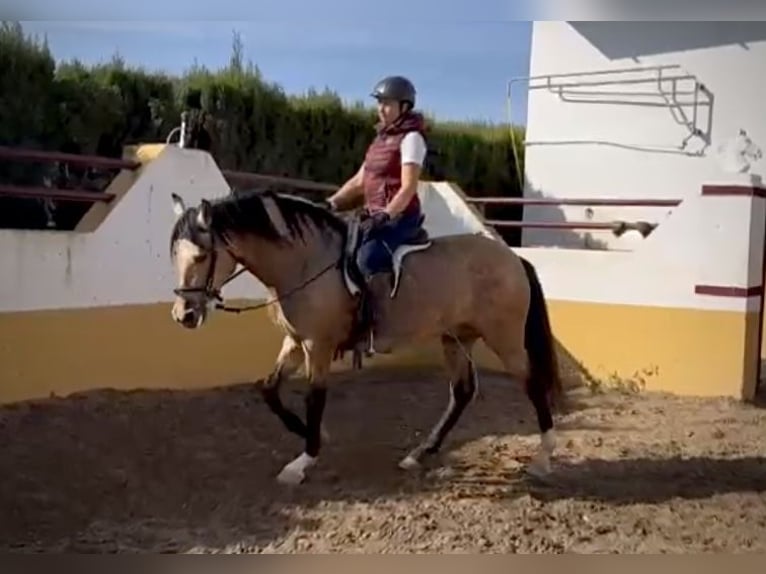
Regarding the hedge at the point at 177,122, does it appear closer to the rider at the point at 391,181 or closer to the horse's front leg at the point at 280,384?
the rider at the point at 391,181

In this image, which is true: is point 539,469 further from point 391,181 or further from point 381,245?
point 391,181

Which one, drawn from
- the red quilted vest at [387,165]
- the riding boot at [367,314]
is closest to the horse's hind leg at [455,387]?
the riding boot at [367,314]

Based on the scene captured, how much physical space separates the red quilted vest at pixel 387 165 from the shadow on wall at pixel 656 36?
76 centimetres

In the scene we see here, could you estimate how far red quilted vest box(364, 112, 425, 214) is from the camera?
266 cm

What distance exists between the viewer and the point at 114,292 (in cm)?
298

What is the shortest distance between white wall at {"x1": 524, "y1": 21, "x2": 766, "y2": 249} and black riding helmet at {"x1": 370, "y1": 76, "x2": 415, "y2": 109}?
601 millimetres

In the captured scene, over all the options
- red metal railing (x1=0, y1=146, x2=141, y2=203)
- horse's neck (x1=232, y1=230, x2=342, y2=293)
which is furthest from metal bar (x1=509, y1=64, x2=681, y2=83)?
red metal railing (x1=0, y1=146, x2=141, y2=203)

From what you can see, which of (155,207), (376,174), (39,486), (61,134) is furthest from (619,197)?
(39,486)

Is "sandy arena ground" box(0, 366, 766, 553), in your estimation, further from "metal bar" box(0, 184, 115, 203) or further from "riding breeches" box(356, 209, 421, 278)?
"metal bar" box(0, 184, 115, 203)

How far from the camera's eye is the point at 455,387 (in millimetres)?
2885

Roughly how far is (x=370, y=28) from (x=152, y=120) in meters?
0.85

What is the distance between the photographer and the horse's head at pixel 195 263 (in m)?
2.38

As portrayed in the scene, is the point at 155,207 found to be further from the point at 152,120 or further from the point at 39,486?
the point at 39,486

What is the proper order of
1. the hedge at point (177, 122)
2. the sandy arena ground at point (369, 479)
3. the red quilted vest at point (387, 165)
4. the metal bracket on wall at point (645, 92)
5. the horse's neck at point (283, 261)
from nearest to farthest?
the sandy arena ground at point (369, 479), the horse's neck at point (283, 261), the red quilted vest at point (387, 165), the hedge at point (177, 122), the metal bracket on wall at point (645, 92)
